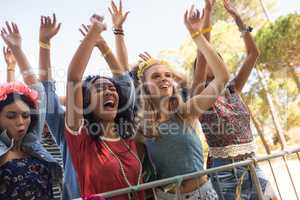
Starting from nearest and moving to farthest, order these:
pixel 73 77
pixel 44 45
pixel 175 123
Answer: pixel 73 77, pixel 175 123, pixel 44 45

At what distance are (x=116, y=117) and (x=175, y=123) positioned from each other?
1.54 ft

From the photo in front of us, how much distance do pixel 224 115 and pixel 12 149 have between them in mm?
1727

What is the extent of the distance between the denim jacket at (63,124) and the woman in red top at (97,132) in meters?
0.14

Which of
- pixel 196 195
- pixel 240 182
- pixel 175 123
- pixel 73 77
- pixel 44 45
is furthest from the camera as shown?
pixel 240 182

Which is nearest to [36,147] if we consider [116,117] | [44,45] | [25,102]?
[25,102]

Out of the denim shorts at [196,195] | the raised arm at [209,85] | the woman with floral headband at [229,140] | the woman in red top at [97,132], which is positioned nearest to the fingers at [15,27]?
the woman in red top at [97,132]

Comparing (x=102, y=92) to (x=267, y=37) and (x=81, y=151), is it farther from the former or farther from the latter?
(x=267, y=37)

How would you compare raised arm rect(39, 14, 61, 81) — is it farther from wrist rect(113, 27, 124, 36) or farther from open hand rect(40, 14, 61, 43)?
wrist rect(113, 27, 124, 36)

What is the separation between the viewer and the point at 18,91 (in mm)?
2254

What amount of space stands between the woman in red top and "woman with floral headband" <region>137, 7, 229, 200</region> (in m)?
0.17

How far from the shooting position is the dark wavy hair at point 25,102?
7.16 ft

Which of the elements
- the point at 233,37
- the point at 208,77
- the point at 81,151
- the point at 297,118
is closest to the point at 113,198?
the point at 81,151

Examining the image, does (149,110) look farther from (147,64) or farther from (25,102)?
(25,102)

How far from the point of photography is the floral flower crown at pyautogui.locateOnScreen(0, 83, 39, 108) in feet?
7.23
